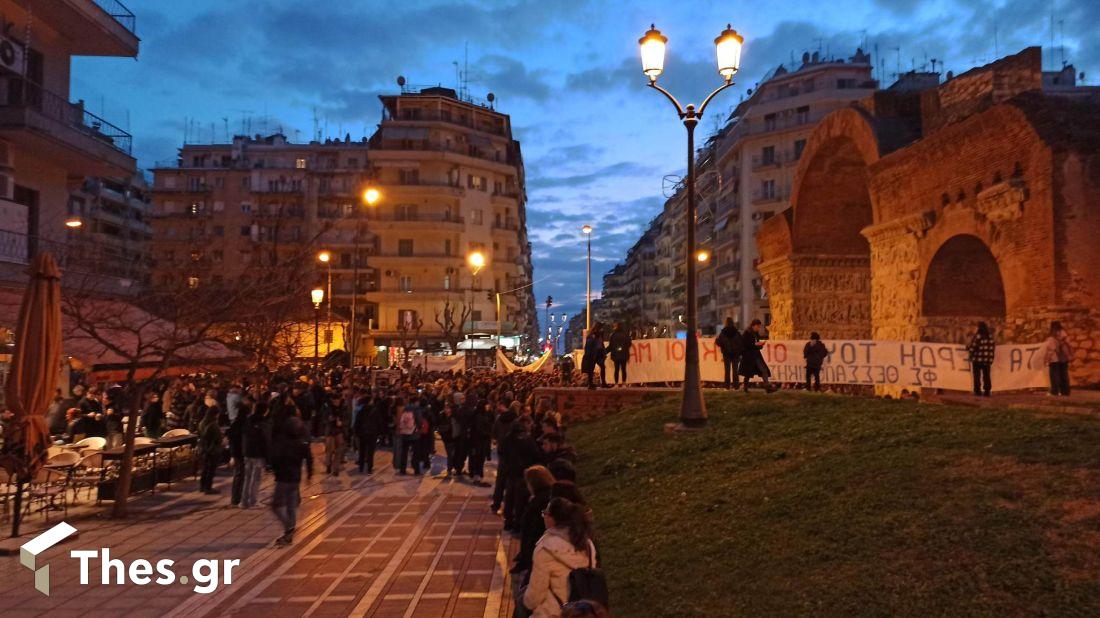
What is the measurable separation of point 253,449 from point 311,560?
3.32m

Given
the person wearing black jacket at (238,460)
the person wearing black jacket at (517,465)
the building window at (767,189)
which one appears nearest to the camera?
the person wearing black jacket at (517,465)

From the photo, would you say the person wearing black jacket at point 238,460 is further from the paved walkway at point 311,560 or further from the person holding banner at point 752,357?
the person holding banner at point 752,357

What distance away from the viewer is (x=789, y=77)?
194ft

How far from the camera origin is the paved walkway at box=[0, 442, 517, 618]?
295 inches

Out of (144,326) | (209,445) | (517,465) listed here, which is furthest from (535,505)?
(144,326)

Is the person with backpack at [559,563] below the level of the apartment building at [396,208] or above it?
below

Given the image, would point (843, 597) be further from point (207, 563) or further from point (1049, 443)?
point (207, 563)

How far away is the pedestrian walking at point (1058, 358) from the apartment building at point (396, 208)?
44.5 m

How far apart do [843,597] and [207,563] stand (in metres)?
6.76

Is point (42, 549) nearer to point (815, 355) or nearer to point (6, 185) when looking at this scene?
point (6, 185)

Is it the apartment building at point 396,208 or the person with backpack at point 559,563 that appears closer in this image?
the person with backpack at point 559,563

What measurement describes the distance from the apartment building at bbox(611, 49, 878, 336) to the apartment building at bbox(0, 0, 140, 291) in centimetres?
4004

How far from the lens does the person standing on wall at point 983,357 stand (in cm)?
1338

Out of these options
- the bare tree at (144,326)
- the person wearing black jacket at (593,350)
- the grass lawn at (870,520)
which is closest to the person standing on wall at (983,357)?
the grass lawn at (870,520)
